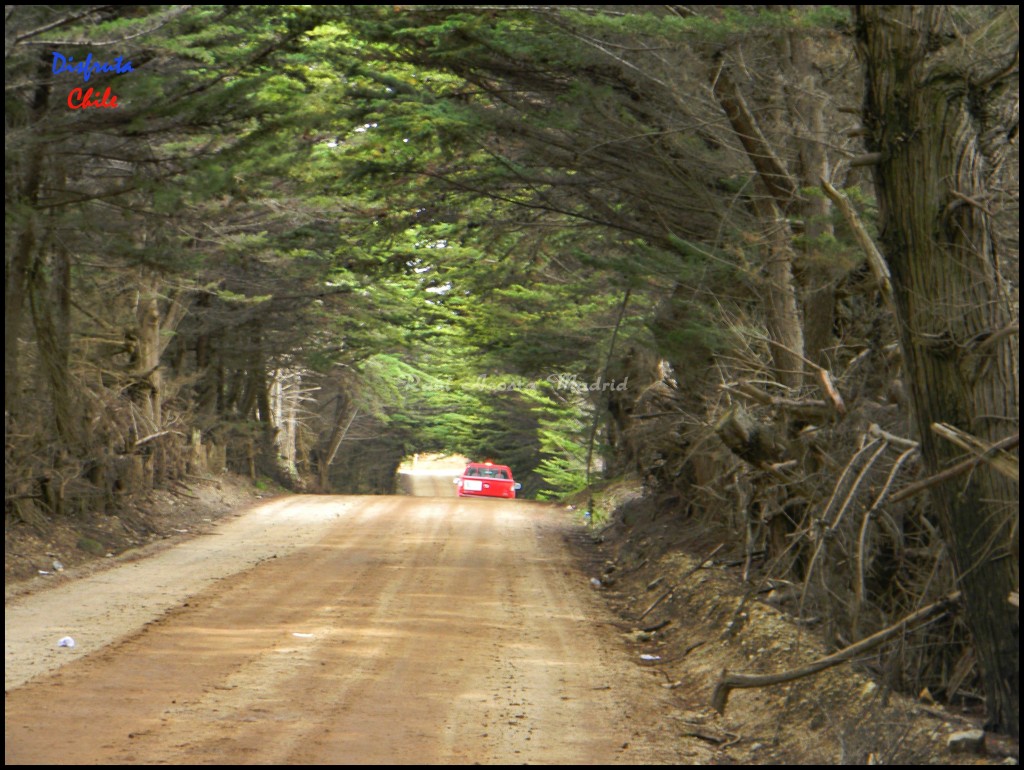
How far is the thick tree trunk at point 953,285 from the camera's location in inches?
273

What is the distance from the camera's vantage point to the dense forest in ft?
23.6

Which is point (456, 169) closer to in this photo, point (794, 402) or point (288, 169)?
point (288, 169)

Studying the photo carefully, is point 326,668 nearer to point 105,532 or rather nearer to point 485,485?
point 105,532

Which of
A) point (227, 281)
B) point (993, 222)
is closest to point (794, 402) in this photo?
point (993, 222)

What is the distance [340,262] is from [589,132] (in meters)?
9.07

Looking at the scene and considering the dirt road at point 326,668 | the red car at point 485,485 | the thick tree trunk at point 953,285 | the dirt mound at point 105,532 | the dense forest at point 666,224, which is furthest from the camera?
the red car at point 485,485

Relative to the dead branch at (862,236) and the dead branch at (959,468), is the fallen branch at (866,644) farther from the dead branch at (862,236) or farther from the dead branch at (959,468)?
the dead branch at (862,236)

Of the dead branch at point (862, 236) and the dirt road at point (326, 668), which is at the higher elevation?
the dead branch at point (862, 236)

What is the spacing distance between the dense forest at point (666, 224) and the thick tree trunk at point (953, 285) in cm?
2

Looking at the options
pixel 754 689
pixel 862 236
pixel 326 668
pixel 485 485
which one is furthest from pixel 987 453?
pixel 485 485

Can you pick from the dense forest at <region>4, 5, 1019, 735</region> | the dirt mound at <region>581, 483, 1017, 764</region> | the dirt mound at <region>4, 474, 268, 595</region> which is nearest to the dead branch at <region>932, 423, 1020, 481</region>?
the dense forest at <region>4, 5, 1019, 735</region>

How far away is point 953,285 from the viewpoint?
23.5 feet

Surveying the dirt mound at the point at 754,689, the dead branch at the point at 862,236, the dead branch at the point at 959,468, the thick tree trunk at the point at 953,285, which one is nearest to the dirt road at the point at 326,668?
the dirt mound at the point at 754,689

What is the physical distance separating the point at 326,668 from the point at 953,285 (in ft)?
19.9
